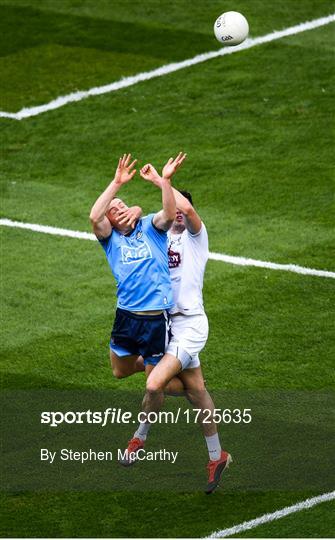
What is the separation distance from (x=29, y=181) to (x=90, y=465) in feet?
25.0

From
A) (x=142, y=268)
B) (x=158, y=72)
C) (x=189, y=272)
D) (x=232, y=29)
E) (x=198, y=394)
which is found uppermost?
(x=232, y=29)

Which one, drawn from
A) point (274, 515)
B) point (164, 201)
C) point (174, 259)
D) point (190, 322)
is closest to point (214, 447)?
point (274, 515)

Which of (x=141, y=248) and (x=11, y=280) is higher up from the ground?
(x=141, y=248)

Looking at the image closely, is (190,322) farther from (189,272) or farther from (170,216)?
(170,216)

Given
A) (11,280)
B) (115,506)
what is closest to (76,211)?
(11,280)

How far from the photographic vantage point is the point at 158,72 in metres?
22.2

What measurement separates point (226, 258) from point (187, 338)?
4.89m

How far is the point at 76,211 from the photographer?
18.0 metres

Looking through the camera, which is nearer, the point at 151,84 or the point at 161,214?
the point at 161,214

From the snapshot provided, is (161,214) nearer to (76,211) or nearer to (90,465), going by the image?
(90,465)

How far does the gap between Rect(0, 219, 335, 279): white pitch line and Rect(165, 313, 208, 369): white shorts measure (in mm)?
4344

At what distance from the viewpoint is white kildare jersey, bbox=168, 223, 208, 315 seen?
11.8 meters

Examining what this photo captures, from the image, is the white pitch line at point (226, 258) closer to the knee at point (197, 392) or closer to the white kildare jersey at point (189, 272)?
the white kildare jersey at point (189, 272)

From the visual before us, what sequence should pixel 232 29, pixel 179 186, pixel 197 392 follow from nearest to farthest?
1. pixel 197 392
2. pixel 232 29
3. pixel 179 186
